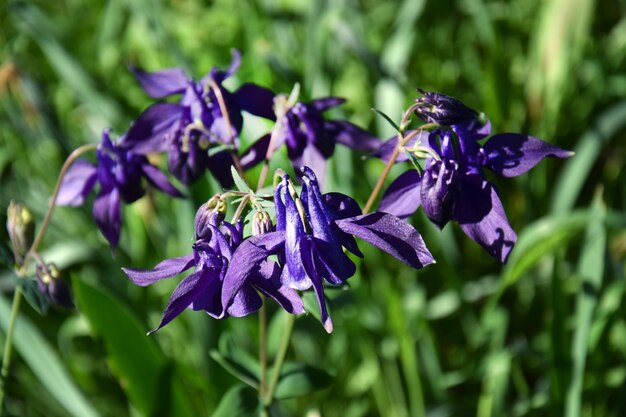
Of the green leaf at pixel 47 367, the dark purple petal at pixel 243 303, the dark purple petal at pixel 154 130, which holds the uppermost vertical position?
the dark purple petal at pixel 154 130

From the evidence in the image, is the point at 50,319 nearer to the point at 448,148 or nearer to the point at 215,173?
the point at 215,173

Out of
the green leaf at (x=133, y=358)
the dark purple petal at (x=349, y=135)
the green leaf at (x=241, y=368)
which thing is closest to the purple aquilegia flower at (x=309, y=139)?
the dark purple petal at (x=349, y=135)

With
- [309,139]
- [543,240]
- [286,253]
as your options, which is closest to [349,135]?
[309,139]

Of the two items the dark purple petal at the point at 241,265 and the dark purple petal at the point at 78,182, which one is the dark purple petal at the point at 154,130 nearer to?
the dark purple petal at the point at 78,182

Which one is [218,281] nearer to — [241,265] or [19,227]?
[241,265]

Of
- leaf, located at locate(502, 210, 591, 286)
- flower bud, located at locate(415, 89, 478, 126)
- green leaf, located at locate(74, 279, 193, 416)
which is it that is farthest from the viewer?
leaf, located at locate(502, 210, 591, 286)

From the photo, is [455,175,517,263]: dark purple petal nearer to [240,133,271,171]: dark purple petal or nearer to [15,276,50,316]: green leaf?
[240,133,271,171]: dark purple petal

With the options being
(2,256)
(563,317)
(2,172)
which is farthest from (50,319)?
(563,317)

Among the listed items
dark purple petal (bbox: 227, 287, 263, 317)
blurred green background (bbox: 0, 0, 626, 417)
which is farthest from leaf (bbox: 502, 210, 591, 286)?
dark purple petal (bbox: 227, 287, 263, 317)
